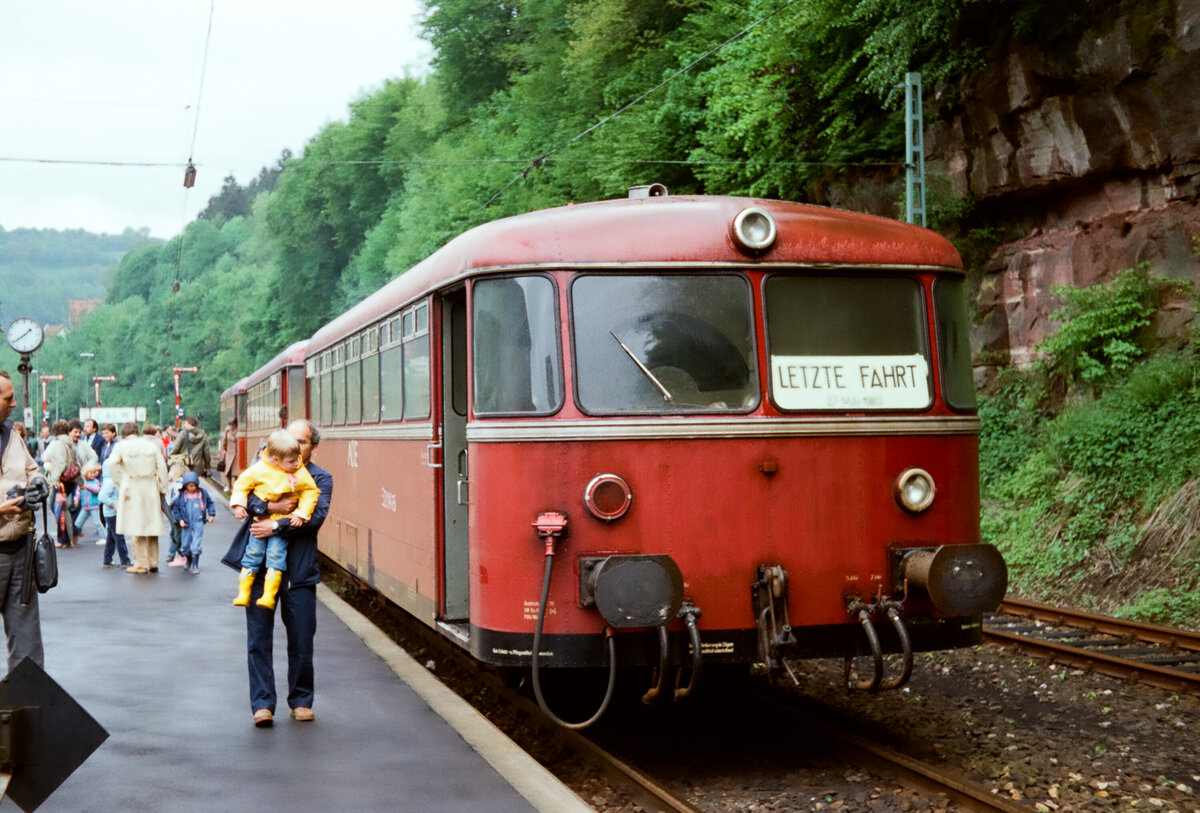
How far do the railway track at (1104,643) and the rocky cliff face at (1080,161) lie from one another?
577 centimetres

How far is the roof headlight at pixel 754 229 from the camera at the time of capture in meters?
7.53

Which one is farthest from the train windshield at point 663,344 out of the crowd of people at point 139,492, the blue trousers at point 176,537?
the blue trousers at point 176,537

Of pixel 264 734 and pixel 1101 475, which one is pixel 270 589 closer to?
pixel 264 734

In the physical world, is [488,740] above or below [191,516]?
below

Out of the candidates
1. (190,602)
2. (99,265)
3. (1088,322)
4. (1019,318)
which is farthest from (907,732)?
(99,265)

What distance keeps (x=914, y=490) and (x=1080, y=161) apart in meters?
11.7

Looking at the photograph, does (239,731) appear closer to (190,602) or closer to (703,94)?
(190,602)

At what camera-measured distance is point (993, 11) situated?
18.8 m

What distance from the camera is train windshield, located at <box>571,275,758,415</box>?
7414 millimetres

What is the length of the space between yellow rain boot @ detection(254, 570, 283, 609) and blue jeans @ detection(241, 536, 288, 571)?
3 centimetres

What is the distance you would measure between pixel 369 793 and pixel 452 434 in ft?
10.0

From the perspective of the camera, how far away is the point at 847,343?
25.1ft

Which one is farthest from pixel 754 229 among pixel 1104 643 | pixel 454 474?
pixel 1104 643

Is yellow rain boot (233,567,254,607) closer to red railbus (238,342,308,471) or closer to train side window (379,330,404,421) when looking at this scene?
train side window (379,330,404,421)
